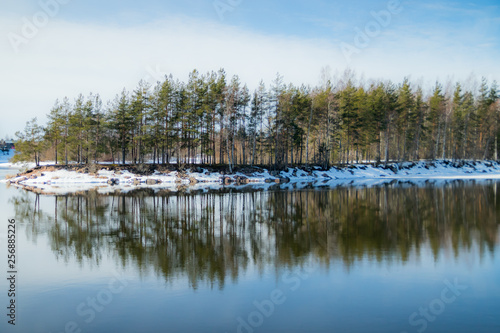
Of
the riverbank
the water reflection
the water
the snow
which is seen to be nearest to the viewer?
the water

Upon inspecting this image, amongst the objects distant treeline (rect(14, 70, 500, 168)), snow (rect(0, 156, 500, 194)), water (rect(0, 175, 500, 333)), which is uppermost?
distant treeline (rect(14, 70, 500, 168))

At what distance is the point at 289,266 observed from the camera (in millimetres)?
11945

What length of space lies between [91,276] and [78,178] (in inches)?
1786

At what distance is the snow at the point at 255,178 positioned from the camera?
151 ft

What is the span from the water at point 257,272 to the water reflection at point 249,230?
0.24 feet

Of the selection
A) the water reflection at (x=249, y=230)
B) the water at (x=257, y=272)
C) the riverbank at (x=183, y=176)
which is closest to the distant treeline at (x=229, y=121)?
the riverbank at (x=183, y=176)

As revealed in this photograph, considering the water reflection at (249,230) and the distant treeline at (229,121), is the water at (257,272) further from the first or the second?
the distant treeline at (229,121)

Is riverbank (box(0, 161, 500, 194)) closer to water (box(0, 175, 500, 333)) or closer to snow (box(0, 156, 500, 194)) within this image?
snow (box(0, 156, 500, 194))

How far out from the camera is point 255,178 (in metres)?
53.8

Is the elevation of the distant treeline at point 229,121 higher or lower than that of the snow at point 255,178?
higher

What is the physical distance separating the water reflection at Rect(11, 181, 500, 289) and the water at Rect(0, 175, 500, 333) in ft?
0.24

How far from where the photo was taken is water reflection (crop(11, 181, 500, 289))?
12891 millimetres

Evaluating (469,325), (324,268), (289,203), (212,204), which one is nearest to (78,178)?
(212,204)

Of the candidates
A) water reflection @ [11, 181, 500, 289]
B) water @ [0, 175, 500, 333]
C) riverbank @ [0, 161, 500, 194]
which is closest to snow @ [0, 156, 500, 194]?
riverbank @ [0, 161, 500, 194]
